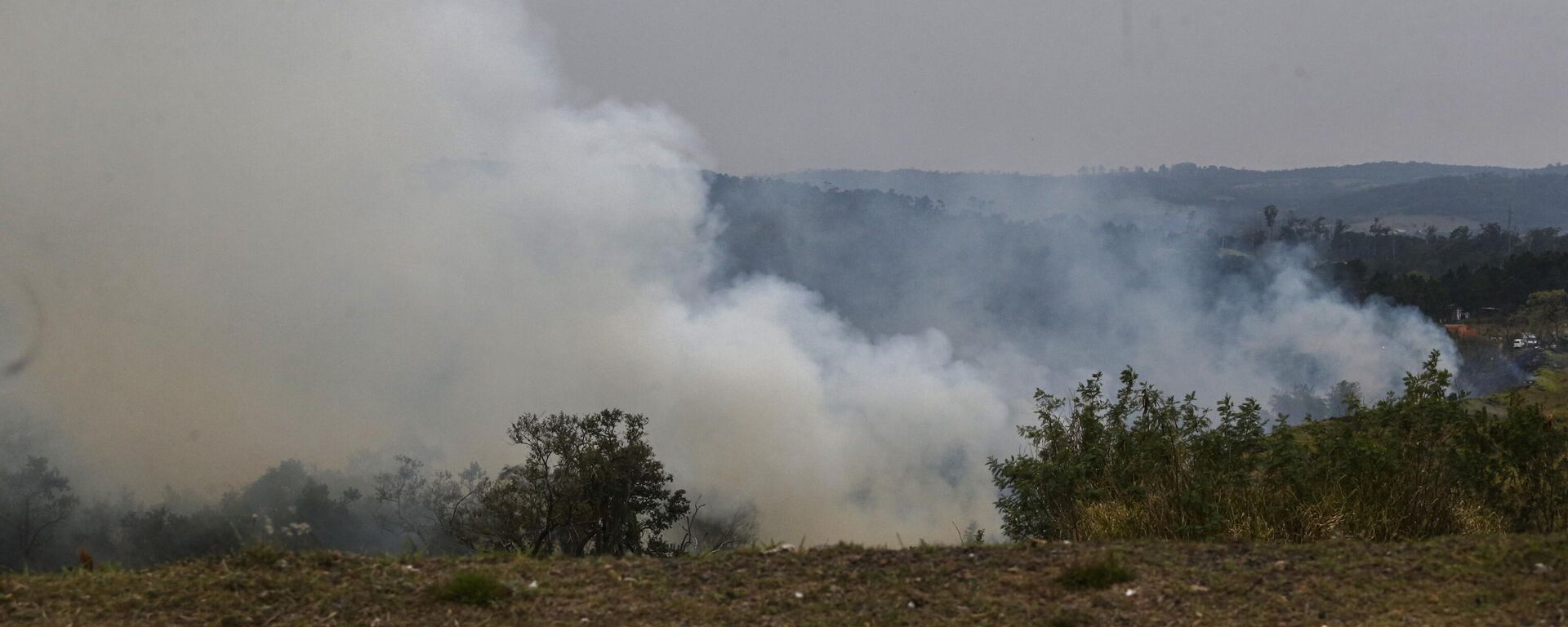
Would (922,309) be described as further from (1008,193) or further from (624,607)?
(1008,193)

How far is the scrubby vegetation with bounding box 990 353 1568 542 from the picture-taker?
784 centimetres

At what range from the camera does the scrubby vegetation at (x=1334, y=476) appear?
7.84m

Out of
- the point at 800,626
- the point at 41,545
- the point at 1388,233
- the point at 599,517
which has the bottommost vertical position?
the point at 41,545

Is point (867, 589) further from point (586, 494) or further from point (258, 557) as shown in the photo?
point (586, 494)

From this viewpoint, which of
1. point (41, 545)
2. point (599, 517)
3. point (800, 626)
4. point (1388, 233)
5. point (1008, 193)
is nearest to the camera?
point (800, 626)

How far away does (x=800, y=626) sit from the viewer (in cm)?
554

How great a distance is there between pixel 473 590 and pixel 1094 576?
3.19 metres

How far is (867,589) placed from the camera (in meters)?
6.01

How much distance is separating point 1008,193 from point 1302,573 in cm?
19672

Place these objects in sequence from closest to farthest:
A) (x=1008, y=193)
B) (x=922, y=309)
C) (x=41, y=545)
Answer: (x=41, y=545)
(x=922, y=309)
(x=1008, y=193)

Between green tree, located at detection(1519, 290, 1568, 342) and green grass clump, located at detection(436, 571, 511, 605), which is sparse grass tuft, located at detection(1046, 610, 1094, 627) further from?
green tree, located at detection(1519, 290, 1568, 342)

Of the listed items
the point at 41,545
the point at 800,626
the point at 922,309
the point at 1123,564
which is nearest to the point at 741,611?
the point at 800,626

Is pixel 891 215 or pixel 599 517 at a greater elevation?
pixel 891 215

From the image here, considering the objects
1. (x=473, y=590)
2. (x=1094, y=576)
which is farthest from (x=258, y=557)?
(x=1094, y=576)
